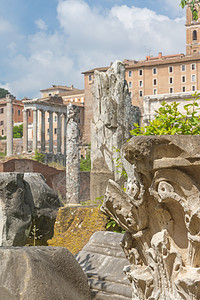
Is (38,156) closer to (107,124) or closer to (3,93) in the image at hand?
(107,124)

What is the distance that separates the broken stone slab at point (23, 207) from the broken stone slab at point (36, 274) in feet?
10.3

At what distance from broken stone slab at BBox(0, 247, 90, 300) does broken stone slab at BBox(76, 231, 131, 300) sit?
248mm

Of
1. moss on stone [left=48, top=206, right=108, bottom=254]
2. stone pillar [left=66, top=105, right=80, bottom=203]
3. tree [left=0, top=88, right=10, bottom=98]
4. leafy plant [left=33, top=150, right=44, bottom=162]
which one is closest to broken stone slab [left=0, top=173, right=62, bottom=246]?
moss on stone [left=48, top=206, right=108, bottom=254]

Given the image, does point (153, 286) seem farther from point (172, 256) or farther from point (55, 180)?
point (55, 180)

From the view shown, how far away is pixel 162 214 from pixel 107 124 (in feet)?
16.3

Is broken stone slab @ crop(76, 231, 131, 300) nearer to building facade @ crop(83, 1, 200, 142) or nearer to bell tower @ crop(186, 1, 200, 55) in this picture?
building facade @ crop(83, 1, 200, 142)

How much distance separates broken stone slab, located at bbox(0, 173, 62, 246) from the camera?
21.5 ft

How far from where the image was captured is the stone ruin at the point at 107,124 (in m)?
7.29

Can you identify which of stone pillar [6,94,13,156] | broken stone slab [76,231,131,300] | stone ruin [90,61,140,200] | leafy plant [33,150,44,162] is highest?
stone pillar [6,94,13,156]

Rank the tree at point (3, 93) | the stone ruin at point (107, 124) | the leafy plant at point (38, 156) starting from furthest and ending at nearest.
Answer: the tree at point (3, 93), the leafy plant at point (38, 156), the stone ruin at point (107, 124)

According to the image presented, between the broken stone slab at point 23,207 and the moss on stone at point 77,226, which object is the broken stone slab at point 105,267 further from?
the broken stone slab at point 23,207

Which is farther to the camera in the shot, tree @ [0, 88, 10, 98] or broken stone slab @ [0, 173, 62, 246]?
tree @ [0, 88, 10, 98]

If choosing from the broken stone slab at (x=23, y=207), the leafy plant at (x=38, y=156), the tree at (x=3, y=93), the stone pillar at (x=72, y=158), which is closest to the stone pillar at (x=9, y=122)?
the leafy plant at (x=38, y=156)

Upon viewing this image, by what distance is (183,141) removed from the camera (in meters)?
2.21
